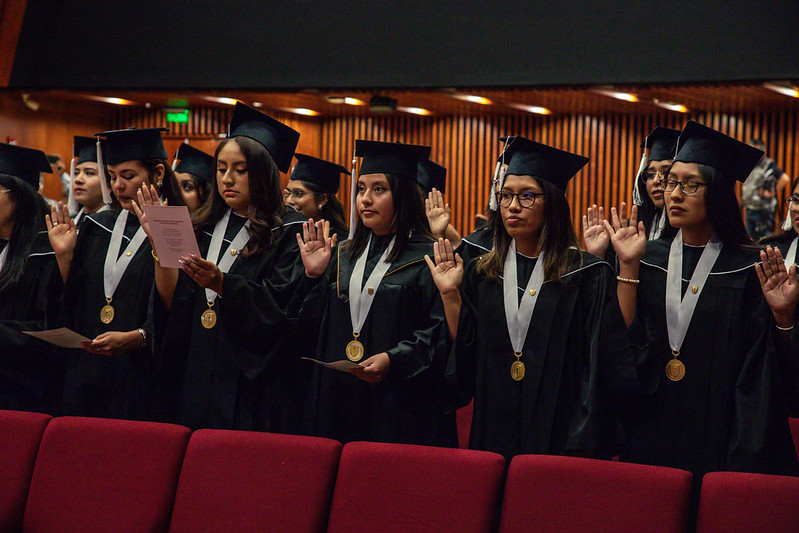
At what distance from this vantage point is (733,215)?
3.42 metres

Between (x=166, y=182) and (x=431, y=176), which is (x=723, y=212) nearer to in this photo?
(x=431, y=176)

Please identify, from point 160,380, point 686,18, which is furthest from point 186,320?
point 686,18

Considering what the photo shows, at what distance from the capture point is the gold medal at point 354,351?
371 cm

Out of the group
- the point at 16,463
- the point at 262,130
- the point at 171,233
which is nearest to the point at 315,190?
the point at 262,130

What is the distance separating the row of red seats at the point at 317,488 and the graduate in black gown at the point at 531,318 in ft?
2.40


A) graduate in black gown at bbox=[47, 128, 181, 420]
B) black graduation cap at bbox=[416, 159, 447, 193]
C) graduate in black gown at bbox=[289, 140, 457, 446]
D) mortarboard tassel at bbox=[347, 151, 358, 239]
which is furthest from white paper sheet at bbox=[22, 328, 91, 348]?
black graduation cap at bbox=[416, 159, 447, 193]

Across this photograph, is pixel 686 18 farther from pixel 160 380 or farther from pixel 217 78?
pixel 160 380

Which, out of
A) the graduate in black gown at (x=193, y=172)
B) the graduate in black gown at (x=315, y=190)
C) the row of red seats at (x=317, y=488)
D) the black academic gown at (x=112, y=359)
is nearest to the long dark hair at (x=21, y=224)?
the black academic gown at (x=112, y=359)

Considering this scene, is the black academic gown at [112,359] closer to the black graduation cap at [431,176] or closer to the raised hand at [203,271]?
the raised hand at [203,271]

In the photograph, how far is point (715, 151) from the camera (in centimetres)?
344

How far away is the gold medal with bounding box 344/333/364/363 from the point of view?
3707 mm

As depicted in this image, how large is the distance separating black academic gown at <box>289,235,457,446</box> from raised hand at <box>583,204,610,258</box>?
0.69 meters

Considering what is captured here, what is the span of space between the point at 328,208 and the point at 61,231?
92.4 inches

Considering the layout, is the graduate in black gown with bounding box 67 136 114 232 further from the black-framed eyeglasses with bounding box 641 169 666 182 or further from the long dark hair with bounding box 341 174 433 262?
the black-framed eyeglasses with bounding box 641 169 666 182
